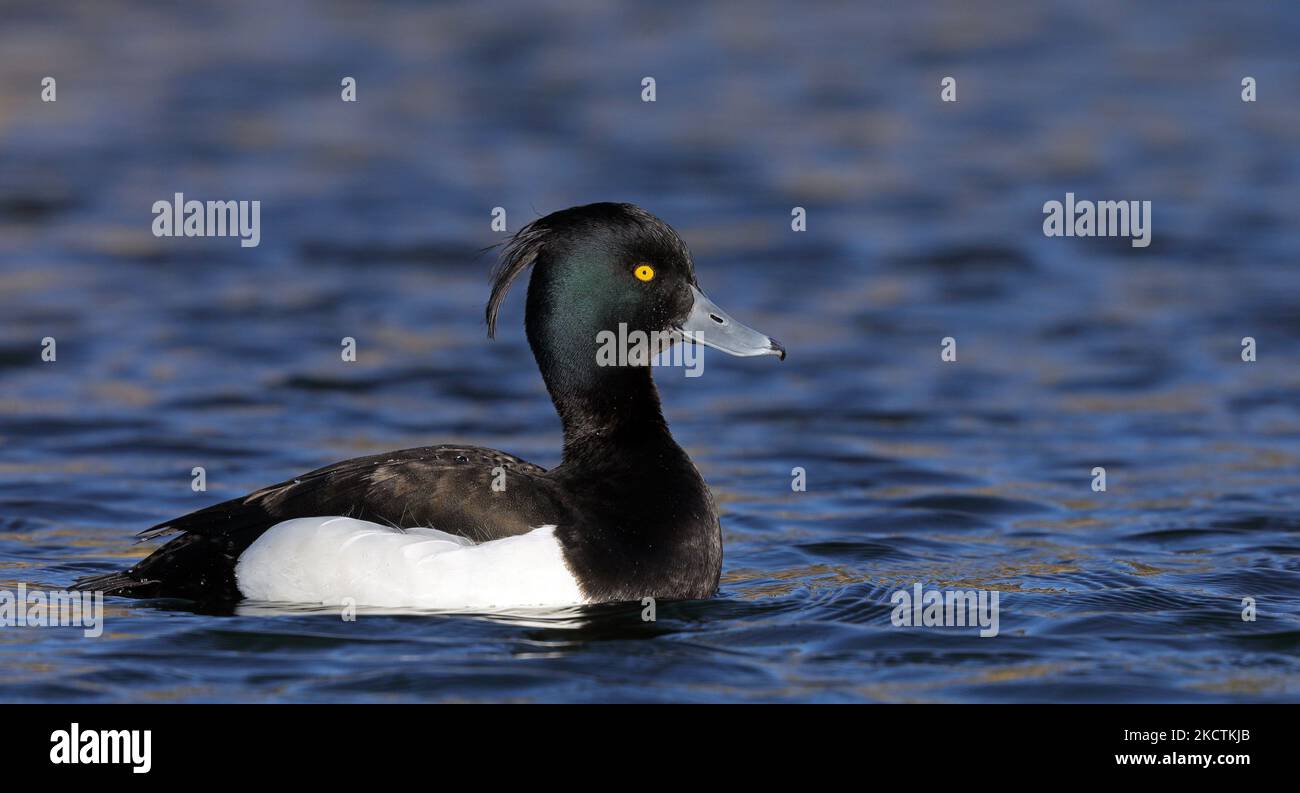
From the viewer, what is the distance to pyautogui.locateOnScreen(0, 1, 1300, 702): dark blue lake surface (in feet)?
24.3

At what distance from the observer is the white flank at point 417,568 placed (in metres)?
7.41

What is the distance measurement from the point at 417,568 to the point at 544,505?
0.57m

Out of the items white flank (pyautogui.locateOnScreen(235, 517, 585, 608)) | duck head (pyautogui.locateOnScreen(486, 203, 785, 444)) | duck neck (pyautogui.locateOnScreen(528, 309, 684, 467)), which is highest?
duck head (pyautogui.locateOnScreen(486, 203, 785, 444))

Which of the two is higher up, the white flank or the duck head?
the duck head

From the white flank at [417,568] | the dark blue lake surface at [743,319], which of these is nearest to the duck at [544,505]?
the white flank at [417,568]

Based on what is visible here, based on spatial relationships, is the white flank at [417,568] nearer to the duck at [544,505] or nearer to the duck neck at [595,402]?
the duck at [544,505]

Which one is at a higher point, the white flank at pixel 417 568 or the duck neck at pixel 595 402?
the duck neck at pixel 595 402

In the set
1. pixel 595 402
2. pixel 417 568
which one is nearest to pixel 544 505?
pixel 417 568

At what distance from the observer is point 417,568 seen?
741 cm

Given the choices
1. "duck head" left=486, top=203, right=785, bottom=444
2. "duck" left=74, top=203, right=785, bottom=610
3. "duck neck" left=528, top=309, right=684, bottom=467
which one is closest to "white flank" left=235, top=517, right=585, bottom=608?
"duck" left=74, top=203, right=785, bottom=610

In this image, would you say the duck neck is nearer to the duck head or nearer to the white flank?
the duck head

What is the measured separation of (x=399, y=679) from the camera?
6.89 meters

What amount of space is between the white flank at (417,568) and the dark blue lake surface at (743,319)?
0.10m

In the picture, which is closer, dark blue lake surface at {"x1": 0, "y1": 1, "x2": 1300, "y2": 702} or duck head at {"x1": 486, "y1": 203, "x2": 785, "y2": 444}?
dark blue lake surface at {"x1": 0, "y1": 1, "x2": 1300, "y2": 702}
